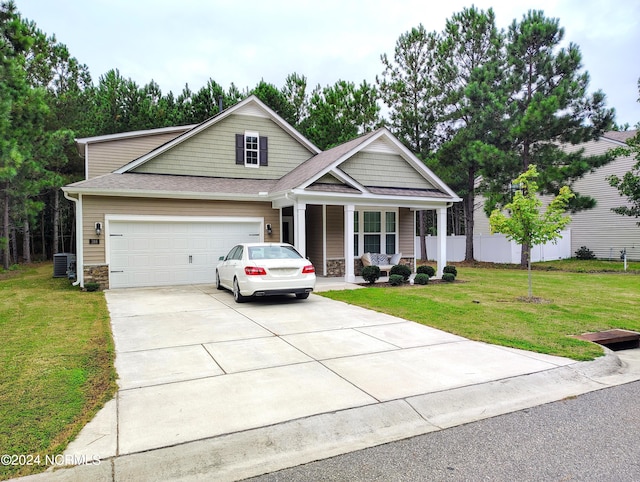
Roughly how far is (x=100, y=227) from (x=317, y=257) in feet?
24.7

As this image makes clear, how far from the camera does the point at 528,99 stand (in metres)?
21.3

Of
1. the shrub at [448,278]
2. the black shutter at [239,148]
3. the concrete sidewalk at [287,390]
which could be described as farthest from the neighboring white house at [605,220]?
the concrete sidewalk at [287,390]

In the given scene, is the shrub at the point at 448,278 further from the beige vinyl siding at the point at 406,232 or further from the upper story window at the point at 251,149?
the upper story window at the point at 251,149

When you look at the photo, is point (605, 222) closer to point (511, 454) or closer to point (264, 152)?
point (264, 152)

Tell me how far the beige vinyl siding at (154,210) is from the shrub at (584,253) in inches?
820

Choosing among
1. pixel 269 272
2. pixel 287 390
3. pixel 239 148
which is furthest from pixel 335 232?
pixel 287 390

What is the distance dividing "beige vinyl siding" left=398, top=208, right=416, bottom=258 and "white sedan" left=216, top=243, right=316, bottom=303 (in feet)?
26.0

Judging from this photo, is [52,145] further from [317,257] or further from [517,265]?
[517,265]

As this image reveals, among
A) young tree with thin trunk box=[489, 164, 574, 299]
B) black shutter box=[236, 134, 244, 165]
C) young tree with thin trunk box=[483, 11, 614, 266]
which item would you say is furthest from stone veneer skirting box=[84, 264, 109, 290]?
young tree with thin trunk box=[483, 11, 614, 266]

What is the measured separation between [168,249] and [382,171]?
810cm

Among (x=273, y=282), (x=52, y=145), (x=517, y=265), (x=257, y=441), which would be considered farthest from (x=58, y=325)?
(x=517, y=265)

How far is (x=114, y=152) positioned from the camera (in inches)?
663

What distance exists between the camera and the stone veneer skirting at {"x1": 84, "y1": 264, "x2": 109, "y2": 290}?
12.6 metres

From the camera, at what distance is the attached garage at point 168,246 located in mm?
13023
